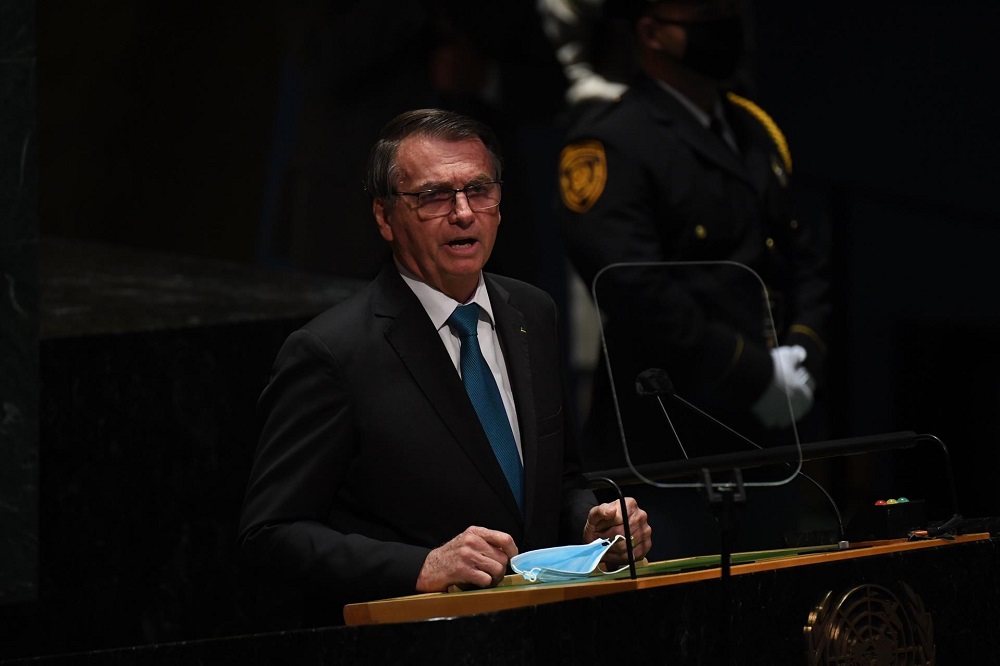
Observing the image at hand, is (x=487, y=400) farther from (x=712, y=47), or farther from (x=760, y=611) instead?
(x=712, y=47)

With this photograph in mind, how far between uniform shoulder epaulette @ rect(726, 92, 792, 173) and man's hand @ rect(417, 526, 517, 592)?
224 centimetres

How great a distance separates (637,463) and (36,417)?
1.94m

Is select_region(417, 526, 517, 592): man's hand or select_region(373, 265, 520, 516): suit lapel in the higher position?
select_region(373, 265, 520, 516): suit lapel

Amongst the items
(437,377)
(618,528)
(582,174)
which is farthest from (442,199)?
(582,174)

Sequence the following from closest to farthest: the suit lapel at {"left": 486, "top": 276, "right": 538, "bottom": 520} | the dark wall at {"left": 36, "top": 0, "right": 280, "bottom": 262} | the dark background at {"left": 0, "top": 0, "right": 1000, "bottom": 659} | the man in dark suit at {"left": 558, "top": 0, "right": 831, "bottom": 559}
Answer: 1. the suit lapel at {"left": 486, "top": 276, "right": 538, "bottom": 520}
2. the man in dark suit at {"left": 558, "top": 0, "right": 831, "bottom": 559}
3. the dark background at {"left": 0, "top": 0, "right": 1000, "bottom": 659}
4. the dark wall at {"left": 36, "top": 0, "right": 280, "bottom": 262}

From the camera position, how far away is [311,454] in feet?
7.54

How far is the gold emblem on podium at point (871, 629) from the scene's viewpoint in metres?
2.03

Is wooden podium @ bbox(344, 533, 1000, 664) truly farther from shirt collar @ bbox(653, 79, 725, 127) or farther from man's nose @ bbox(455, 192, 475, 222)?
shirt collar @ bbox(653, 79, 725, 127)

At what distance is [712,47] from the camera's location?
390 centimetres

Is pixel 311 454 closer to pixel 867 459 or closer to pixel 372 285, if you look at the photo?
pixel 372 285

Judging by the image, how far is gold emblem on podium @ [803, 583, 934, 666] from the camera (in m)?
2.03

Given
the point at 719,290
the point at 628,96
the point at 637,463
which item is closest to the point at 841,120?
the point at 628,96

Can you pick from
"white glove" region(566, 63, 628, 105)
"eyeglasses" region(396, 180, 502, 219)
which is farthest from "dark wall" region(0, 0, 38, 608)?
"eyeglasses" region(396, 180, 502, 219)

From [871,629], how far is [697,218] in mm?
1784
